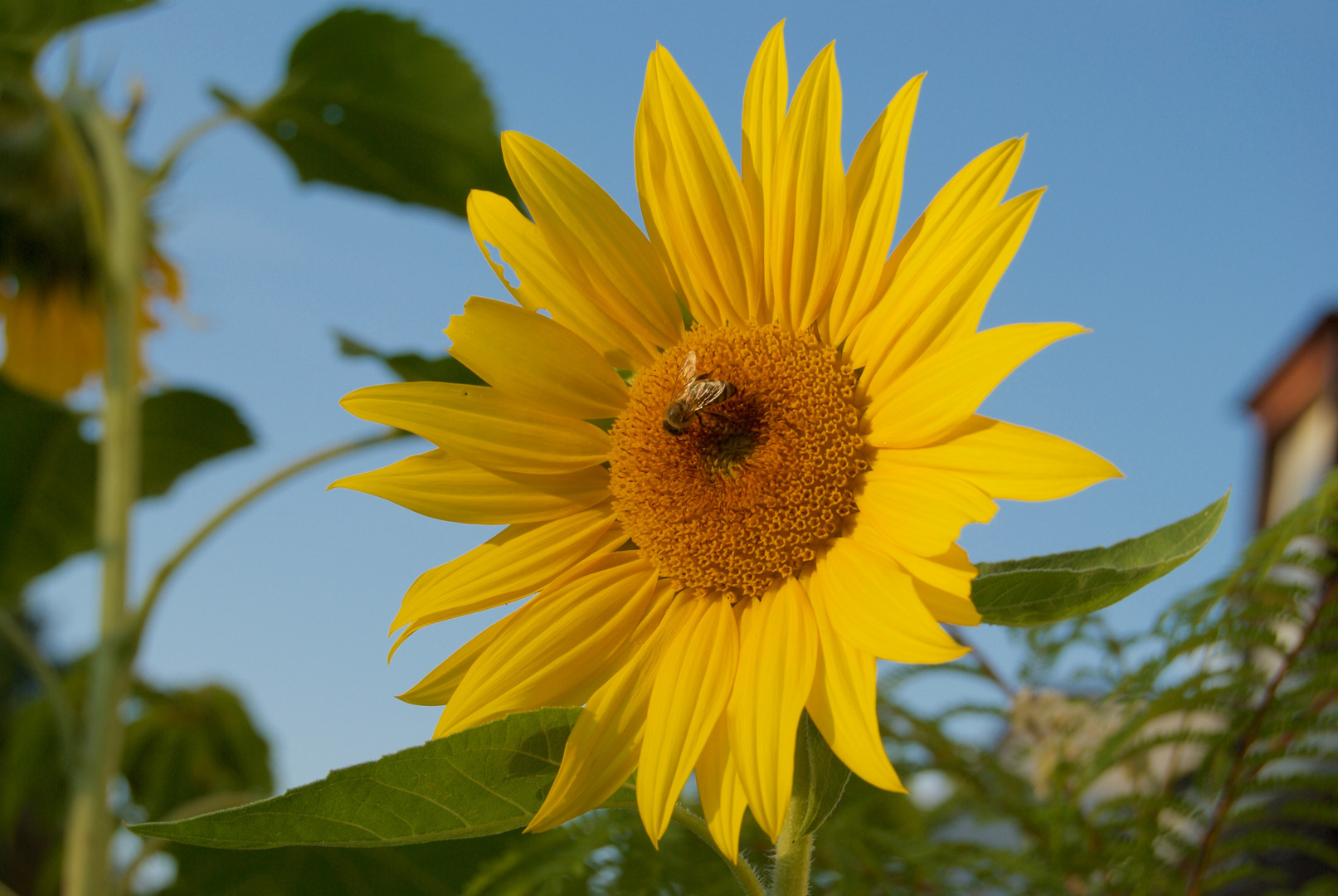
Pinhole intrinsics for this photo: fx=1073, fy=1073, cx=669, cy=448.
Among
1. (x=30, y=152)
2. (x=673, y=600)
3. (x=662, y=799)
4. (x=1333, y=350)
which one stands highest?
(x=30, y=152)

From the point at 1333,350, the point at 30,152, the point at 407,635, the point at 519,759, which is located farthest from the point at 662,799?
the point at 1333,350

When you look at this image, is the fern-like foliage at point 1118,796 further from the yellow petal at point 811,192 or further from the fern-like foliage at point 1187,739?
the yellow petal at point 811,192

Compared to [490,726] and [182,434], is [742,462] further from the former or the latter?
[182,434]

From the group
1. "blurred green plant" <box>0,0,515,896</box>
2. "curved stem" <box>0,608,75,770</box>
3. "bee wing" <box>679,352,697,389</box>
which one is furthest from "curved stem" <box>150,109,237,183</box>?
"bee wing" <box>679,352,697,389</box>

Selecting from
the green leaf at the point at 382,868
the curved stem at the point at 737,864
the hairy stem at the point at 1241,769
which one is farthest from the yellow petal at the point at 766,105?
the hairy stem at the point at 1241,769

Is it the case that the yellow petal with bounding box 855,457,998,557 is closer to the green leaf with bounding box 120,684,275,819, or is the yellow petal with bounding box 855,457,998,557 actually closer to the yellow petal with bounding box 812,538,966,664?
the yellow petal with bounding box 812,538,966,664

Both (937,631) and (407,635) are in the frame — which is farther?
(407,635)

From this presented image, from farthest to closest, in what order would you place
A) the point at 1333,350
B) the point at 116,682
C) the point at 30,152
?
A: the point at 1333,350
the point at 30,152
the point at 116,682

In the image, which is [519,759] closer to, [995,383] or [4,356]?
[995,383]

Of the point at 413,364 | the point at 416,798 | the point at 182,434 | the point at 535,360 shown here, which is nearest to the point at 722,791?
the point at 416,798
